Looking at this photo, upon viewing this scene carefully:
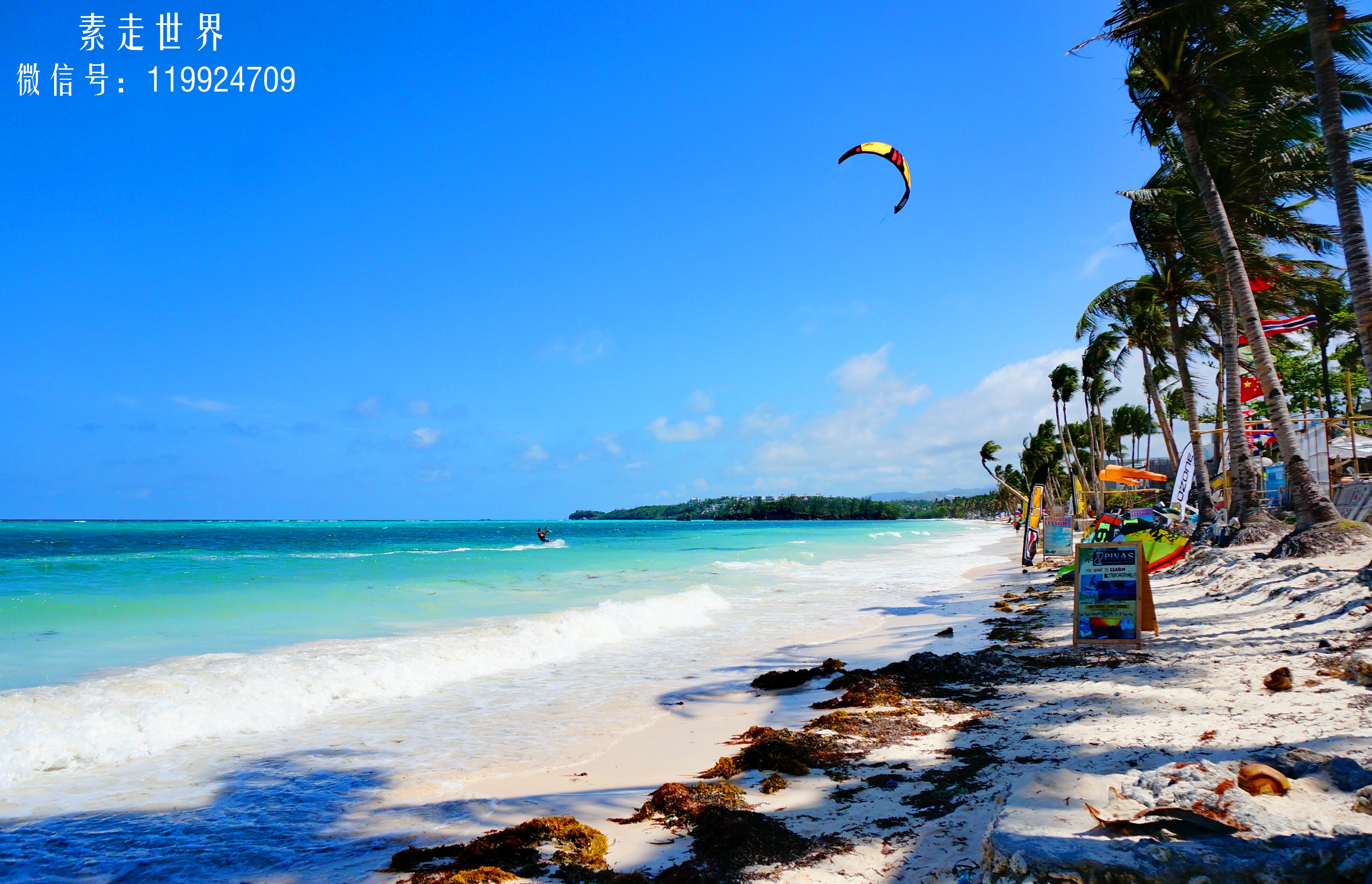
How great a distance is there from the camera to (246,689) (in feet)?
26.7

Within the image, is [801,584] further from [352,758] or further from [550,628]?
[352,758]

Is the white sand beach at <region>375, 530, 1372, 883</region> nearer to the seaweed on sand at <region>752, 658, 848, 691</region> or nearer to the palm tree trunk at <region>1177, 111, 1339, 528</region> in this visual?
the seaweed on sand at <region>752, 658, 848, 691</region>

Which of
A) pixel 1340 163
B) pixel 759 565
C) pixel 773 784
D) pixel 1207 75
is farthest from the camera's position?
pixel 759 565

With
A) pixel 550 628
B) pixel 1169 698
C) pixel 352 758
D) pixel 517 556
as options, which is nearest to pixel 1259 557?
pixel 1169 698

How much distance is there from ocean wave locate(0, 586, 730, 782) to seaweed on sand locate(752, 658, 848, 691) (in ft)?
12.7

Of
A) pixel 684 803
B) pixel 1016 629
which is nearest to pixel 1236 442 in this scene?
pixel 1016 629

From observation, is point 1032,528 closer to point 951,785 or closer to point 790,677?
point 790,677

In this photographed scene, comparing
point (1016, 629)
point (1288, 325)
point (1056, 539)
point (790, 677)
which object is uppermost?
point (1288, 325)

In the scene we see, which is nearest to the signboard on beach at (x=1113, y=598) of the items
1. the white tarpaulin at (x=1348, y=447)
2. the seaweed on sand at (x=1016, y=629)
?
the seaweed on sand at (x=1016, y=629)

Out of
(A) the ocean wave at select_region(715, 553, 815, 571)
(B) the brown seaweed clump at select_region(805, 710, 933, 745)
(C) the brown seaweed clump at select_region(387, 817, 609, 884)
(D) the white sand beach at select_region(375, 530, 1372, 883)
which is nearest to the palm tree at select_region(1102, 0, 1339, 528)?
(D) the white sand beach at select_region(375, 530, 1372, 883)

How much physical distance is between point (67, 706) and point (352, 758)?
3754 mm

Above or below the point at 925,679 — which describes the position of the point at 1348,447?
above

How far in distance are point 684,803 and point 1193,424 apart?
2242cm

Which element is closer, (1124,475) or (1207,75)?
(1207,75)
